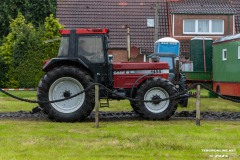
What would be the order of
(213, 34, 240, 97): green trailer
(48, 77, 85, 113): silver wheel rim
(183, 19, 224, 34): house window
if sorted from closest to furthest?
(48, 77, 85, 113): silver wheel rim < (213, 34, 240, 97): green trailer < (183, 19, 224, 34): house window

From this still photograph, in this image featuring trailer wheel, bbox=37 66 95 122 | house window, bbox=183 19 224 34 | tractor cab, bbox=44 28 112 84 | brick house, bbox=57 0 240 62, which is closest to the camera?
trailer wheel, bbox=37 66 95 122

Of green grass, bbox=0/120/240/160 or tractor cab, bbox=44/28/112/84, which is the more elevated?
tractor cab, bbox=44/28/112/84

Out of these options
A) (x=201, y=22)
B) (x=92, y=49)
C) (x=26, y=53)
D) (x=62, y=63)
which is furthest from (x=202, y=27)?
(x=62, y=63)

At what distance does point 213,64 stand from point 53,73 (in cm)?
1332

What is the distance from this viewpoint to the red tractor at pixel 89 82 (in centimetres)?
A: 1573

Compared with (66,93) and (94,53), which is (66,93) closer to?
(66,93)

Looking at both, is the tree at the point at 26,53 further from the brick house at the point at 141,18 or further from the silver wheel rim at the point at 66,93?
the silver wheel rim at the point at 66,93

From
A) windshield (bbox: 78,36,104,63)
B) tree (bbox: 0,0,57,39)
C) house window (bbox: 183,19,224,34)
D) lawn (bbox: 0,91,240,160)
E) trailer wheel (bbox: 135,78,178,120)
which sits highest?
tree (bbox: 0,0,57,39)

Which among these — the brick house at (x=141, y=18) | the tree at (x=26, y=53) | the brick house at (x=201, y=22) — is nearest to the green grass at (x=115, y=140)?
the tree at (x=26, y=53)

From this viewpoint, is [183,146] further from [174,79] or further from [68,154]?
[174,79]

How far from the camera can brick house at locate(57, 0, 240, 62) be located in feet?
141

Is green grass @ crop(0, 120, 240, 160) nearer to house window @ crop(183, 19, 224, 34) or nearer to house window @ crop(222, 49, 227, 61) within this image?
house window @ crop(222, 49, 227, 61)

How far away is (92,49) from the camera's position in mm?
16234

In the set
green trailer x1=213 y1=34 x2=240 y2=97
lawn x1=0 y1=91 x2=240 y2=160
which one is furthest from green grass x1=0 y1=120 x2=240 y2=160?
green trailer x1=213 y1=34 x2=240 y2=97
